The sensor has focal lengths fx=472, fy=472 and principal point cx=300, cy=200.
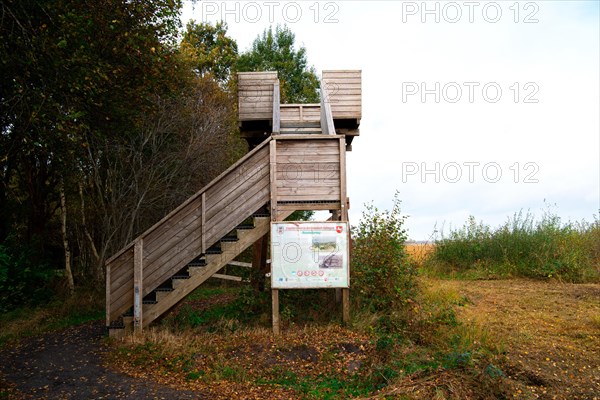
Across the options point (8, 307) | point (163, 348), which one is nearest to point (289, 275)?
point (163, 348)

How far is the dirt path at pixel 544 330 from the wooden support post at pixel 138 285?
6790 millimetres

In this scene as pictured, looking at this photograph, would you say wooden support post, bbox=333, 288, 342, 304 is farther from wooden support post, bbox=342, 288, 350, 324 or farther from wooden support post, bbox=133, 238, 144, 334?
wooden support post, bbox=133, 238, 144, 334

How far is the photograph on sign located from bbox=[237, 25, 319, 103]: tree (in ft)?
65.6

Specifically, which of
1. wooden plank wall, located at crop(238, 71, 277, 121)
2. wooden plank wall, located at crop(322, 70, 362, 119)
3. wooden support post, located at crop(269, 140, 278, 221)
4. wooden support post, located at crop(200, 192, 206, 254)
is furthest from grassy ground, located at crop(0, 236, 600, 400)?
wooden plank wall, located at crop(238, 71, 277, 121)

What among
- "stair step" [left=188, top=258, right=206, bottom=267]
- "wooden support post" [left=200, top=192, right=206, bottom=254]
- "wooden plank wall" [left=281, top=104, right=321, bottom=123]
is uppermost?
"wooden plank wall" [left=281, top=104, right=321, bottom=123]

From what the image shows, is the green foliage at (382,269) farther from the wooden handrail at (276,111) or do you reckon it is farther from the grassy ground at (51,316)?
the grassy ground at (51,316)

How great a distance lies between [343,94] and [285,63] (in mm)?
18818

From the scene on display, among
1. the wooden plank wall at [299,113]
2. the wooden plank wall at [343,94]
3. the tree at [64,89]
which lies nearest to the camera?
the tree at [64,89]

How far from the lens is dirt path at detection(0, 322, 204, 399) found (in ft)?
21.9

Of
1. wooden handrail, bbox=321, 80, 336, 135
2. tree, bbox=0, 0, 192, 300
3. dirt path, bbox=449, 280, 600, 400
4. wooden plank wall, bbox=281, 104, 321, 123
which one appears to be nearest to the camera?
dirt path, bbox=449, 280, 600, 400

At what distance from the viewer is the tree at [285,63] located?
29.8 metres

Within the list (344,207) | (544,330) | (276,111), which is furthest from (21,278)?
(544,330)

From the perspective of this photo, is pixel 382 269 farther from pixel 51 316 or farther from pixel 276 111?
pixel 51 316

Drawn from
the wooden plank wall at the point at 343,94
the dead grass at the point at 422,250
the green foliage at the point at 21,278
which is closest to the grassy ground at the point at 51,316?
the green foliage at the point at 21,278
